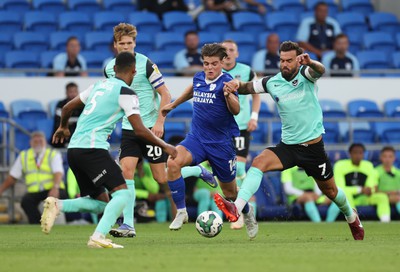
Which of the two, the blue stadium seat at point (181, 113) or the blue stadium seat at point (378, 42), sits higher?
the blue stadium seat at point (378, 42)

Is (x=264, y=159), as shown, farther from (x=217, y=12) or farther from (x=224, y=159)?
(x=217, y=12)

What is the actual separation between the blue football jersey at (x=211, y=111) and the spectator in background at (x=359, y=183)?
265 inches

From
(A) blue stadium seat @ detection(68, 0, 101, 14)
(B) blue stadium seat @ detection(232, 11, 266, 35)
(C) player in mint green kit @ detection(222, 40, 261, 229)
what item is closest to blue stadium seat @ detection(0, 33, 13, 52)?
(A) blue stadium seat @ detection(68, 0, 101, 14)

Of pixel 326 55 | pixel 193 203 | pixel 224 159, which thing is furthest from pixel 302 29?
pixel 224 159

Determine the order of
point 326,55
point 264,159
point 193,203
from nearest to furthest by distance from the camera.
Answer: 1. point 264,159
2. point 193,203
3. point 326,55

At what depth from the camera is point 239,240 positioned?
11812 mm

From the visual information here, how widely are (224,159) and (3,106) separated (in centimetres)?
871

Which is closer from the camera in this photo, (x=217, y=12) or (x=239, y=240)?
(x=239, y=240)

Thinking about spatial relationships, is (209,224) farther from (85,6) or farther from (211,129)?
(85,6)

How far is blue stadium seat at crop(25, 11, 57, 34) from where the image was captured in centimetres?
2227

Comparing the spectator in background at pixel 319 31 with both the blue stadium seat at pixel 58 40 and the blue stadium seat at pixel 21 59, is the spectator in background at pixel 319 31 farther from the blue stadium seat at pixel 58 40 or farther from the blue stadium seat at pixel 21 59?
the blue stadium seat at pixel 21 59

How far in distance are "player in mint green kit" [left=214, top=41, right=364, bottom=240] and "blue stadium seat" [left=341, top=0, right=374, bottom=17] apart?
1380 cm

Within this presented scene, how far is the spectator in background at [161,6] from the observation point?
23375mm

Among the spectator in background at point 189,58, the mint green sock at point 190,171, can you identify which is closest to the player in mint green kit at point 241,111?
the mint green sock at point 190,171
